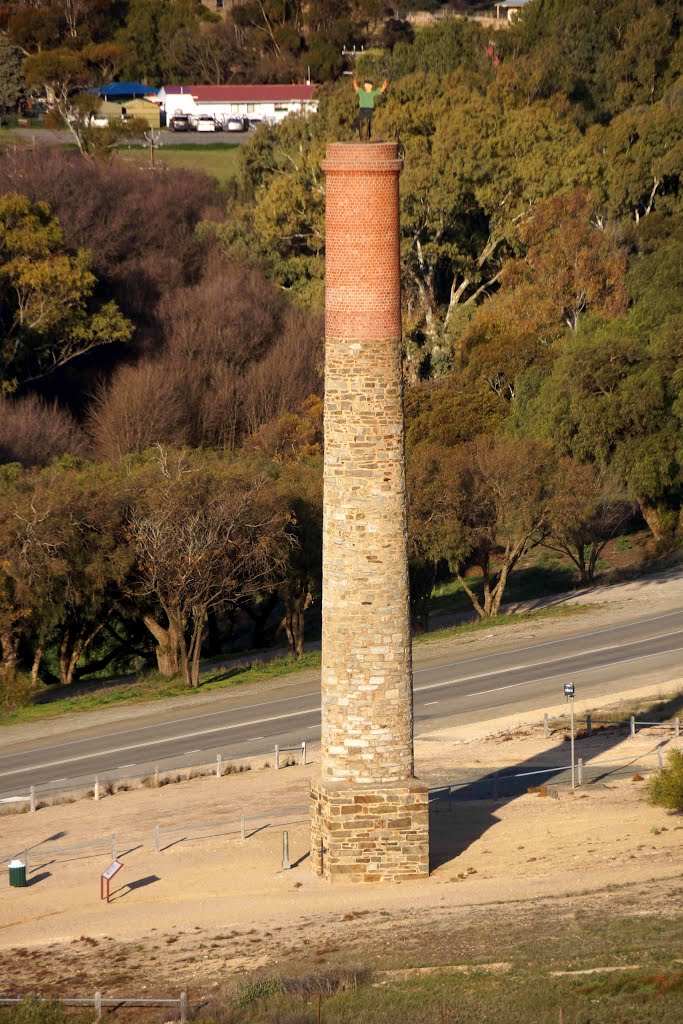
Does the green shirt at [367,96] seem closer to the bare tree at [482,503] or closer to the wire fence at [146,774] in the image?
the wire fence at [146,774]

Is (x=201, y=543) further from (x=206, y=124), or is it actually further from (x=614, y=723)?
(x=206, y=124)

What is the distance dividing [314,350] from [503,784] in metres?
50.8

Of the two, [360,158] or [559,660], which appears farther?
[559,660]

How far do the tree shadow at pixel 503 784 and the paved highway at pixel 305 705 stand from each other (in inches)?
190

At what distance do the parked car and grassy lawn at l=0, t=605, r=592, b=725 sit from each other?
276ft

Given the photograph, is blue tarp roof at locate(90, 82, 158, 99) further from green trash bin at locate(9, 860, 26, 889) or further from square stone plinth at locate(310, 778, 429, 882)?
square stone plinth at locate(310, 778, 429, 882)

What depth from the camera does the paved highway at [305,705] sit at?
125ft

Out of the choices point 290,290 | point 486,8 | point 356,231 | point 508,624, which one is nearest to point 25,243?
point 290,290

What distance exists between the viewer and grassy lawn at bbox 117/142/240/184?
110m

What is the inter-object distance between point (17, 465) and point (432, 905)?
102 ft

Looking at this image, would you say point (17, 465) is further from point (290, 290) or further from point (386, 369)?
point (290, 290)

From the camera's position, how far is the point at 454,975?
2162cm

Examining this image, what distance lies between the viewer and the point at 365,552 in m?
25.9

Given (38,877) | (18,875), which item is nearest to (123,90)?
(38,877)
